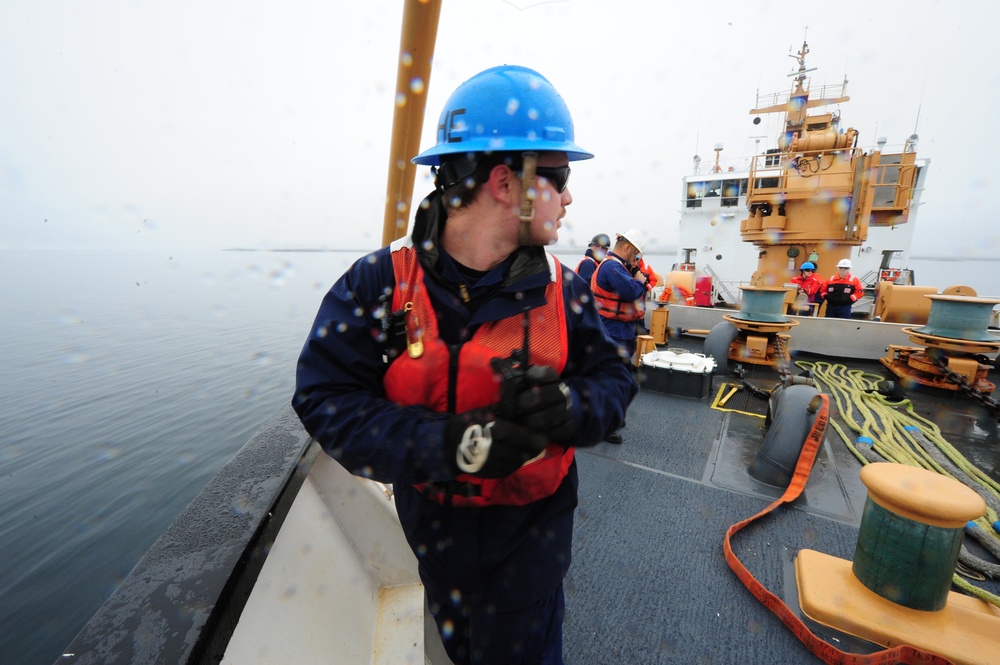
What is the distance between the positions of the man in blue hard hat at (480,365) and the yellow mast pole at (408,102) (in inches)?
13.2

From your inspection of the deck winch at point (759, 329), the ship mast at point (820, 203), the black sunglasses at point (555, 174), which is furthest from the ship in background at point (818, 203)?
the black sunglasses at point (555, 174)

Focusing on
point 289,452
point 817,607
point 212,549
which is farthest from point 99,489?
point 817,607

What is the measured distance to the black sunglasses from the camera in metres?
1.29

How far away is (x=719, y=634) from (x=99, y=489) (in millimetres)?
10229

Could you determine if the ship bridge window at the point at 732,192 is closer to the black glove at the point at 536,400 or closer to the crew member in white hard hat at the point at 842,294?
the crew member in white hard hat at the point at 842,294

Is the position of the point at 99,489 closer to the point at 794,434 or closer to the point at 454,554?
the point at 454,554

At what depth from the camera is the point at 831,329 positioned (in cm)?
703

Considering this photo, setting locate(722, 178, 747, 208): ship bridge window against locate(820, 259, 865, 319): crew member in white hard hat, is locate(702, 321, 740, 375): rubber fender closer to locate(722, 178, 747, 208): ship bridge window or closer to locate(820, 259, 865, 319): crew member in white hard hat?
locate(820, 259, 865, 319): crew member in white hard hat

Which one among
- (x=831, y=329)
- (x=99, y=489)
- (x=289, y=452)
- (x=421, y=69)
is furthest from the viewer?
(x=99, y=489)

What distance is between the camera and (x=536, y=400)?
1058 mm

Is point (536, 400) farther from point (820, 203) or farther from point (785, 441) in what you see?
point (820, 203)

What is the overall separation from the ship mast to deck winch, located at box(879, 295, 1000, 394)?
4397mm

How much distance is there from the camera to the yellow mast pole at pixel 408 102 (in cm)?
148

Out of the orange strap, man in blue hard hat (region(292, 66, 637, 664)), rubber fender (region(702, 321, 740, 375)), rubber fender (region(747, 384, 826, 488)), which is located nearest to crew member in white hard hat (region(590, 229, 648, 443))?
rubber fender (region(747, 384, 826, 488))
